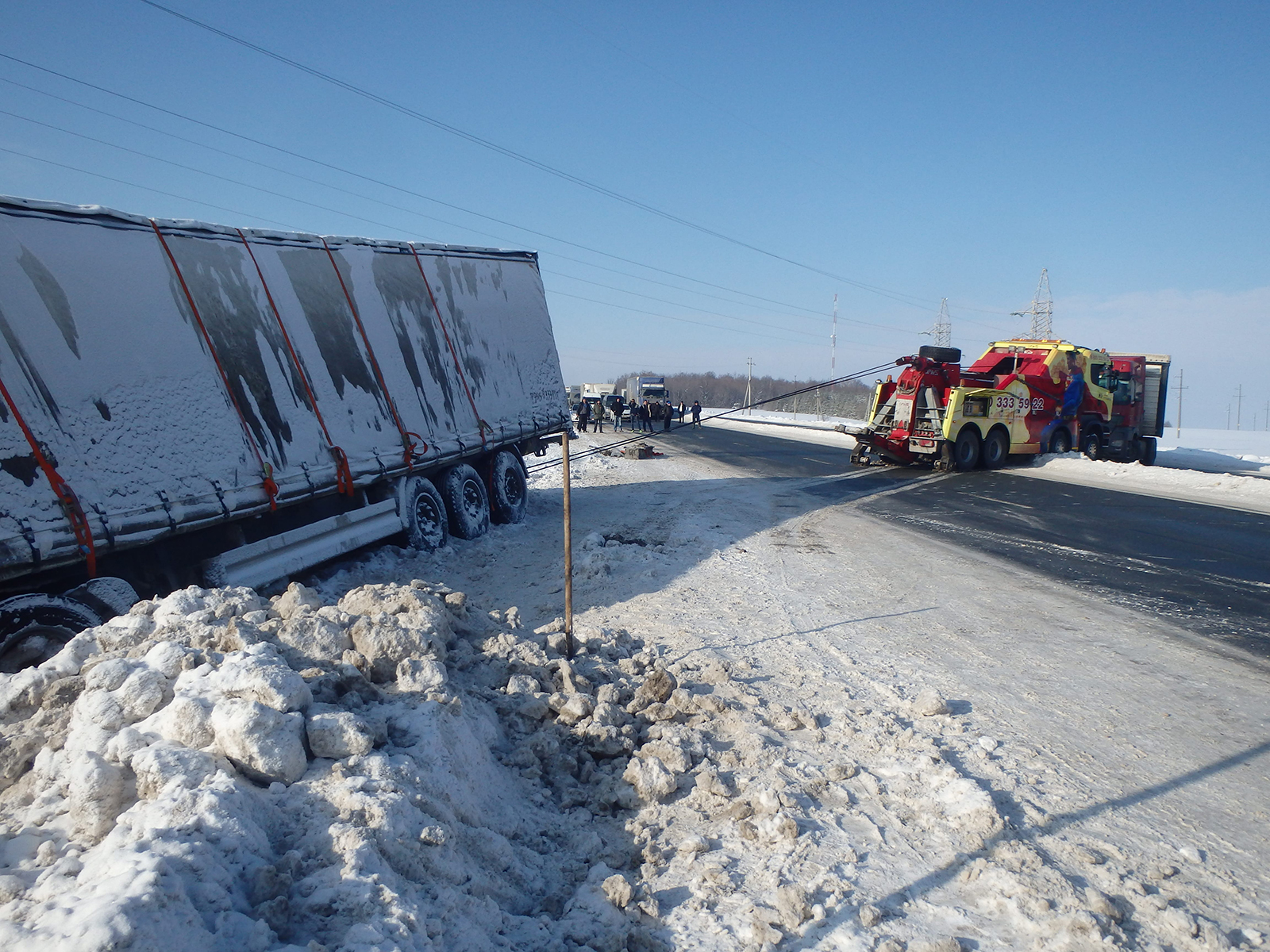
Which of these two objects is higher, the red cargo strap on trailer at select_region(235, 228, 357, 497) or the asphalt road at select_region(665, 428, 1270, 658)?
the red cargo strap on trailer at select_region(235, 228, 357, 497)

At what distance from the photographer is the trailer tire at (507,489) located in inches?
461

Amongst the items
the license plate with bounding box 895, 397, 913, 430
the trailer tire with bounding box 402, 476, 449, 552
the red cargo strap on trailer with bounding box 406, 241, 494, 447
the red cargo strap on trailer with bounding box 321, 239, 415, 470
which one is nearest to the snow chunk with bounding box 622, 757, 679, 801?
the trailer tire with bounding box 402, 476, 449, 552

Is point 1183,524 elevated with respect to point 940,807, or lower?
lower

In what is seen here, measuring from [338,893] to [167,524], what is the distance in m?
4.41

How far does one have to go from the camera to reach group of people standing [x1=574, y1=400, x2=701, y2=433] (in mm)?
35281

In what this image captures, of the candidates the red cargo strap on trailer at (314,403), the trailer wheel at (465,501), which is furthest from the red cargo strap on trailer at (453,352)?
the red cargo strap on trailer at (314,403)

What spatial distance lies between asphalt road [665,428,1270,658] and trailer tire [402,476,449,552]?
7.21 m

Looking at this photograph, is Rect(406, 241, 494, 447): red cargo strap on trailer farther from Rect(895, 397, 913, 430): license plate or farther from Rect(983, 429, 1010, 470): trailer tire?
Rect(983, 429, 1010, 470): trailer tire

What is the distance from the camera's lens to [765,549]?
989cm

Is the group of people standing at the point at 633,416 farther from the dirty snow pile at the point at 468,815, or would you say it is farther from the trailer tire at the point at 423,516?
the dirty snow pile at the point at 468,815

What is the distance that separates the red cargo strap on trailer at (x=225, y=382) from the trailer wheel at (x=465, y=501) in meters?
3.31

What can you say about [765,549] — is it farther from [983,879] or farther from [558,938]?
[558,938]

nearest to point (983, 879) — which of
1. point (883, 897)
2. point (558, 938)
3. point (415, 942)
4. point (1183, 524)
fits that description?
point (883, 897)

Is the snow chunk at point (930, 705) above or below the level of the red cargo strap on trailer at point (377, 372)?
below
